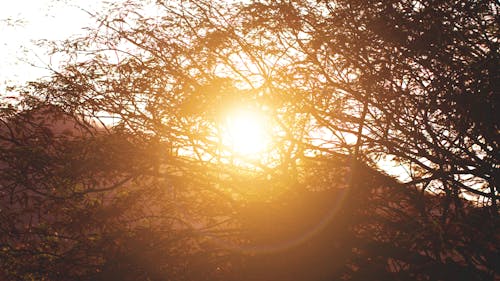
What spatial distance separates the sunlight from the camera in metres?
4.79

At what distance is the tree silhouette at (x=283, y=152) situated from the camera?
3.93m

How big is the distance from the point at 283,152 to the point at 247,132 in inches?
18.6

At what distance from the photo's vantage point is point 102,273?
13.1 ft

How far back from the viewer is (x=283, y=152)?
4668mm

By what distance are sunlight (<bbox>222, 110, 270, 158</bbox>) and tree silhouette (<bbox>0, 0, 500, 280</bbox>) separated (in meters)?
0.09

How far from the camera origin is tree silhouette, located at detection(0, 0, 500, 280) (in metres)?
3.93

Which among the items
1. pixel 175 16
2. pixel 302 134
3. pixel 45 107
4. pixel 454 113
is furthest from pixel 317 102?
pixel 45 107

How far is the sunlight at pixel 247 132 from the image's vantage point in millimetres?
4789

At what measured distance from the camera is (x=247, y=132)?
4875 mm

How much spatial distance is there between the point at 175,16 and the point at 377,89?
257 centimetres

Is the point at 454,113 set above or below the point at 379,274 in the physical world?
above

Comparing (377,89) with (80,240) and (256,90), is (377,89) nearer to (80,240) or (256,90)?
(256,90)

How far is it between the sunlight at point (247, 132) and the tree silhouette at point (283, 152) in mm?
88

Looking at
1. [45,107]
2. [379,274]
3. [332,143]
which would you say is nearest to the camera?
[379,274]
